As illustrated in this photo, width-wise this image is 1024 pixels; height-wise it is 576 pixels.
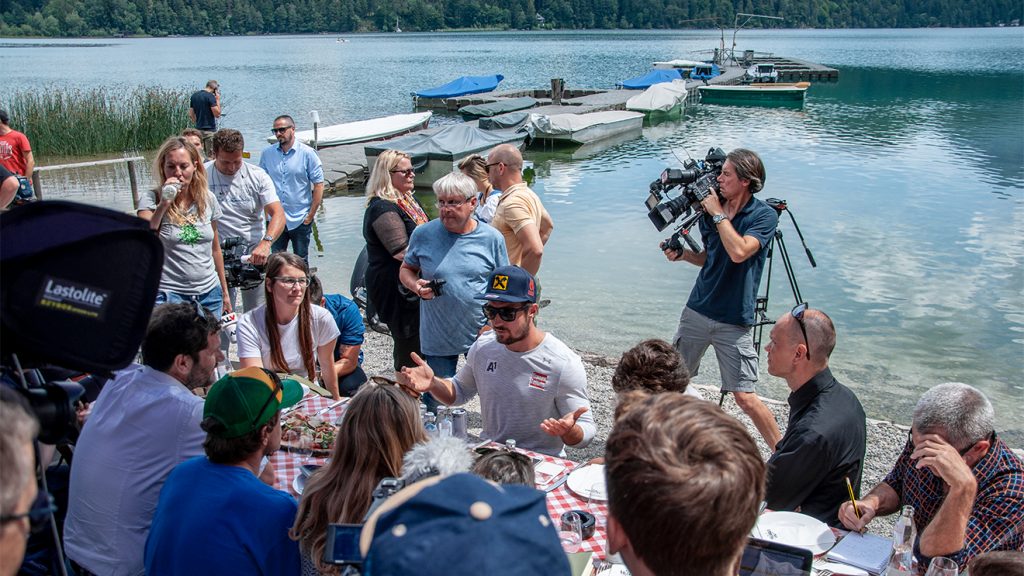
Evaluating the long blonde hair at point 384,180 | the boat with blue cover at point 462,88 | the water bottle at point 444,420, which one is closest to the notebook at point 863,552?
the water bottle at point 444,420

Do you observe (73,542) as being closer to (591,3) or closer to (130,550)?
(130,550)

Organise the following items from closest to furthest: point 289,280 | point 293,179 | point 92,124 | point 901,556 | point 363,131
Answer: point 901,556, point 289,280, point 293,179, point 92,124, point 363,131

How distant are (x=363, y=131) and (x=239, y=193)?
17.8 metres

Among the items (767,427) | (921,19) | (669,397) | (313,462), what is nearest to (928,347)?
(767,427)

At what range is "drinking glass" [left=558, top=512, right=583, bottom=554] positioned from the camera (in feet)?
9.32

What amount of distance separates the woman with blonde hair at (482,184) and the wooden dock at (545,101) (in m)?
10.9

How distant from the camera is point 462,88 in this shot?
1534 inches

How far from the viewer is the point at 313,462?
364 cm

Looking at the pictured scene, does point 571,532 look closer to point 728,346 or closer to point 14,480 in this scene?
point 14,480

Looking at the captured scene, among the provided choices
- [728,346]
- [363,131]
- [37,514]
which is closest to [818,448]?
[728,346]

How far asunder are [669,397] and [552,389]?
2325mm

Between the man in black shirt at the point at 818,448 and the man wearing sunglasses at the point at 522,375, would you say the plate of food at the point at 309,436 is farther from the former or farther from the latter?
the man in black shirt at the point at 818,448

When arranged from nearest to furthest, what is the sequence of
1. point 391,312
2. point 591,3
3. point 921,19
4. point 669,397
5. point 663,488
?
point 663,488 < point 669,397 < point 391,312 < point 591,3 < point 921,19

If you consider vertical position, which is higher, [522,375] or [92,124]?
A: [92,124]
